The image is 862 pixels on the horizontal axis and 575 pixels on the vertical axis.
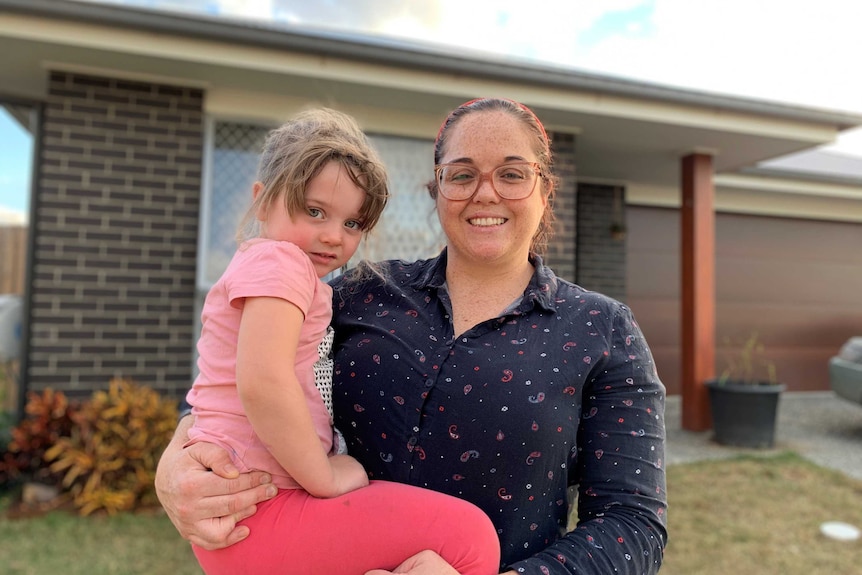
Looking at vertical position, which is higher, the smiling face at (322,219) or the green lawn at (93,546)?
the smiling face at (322,219)

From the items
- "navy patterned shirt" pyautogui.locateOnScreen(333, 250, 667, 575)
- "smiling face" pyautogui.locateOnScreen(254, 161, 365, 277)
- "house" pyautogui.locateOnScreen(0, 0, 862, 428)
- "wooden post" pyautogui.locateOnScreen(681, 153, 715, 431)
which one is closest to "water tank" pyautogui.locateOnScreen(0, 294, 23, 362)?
"house" pyautogui.locateOnScreen(0, 0, 862, 428)

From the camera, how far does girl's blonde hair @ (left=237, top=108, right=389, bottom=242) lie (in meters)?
1.24

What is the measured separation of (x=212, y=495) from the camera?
3.55 ft

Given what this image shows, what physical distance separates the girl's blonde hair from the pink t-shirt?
5.0 inches

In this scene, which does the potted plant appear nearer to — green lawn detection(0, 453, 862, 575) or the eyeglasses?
green lawn detection(0, 453, 862, 575)

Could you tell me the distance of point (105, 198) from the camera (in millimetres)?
4309

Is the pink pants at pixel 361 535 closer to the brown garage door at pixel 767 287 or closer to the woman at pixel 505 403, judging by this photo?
the woman at pixel 505 403

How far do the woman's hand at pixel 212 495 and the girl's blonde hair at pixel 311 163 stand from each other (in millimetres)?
526

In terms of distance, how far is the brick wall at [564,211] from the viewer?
5293 millimetres

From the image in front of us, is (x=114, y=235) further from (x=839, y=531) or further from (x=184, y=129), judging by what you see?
(x=839, y=531)

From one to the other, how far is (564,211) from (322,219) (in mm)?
4366

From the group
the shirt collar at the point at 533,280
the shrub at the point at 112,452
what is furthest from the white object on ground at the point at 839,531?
the shrub at the point at 112,452

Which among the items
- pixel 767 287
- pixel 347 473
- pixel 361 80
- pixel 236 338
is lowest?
pixel 347 473

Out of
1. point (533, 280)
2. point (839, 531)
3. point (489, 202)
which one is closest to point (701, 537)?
point (839, 531)
